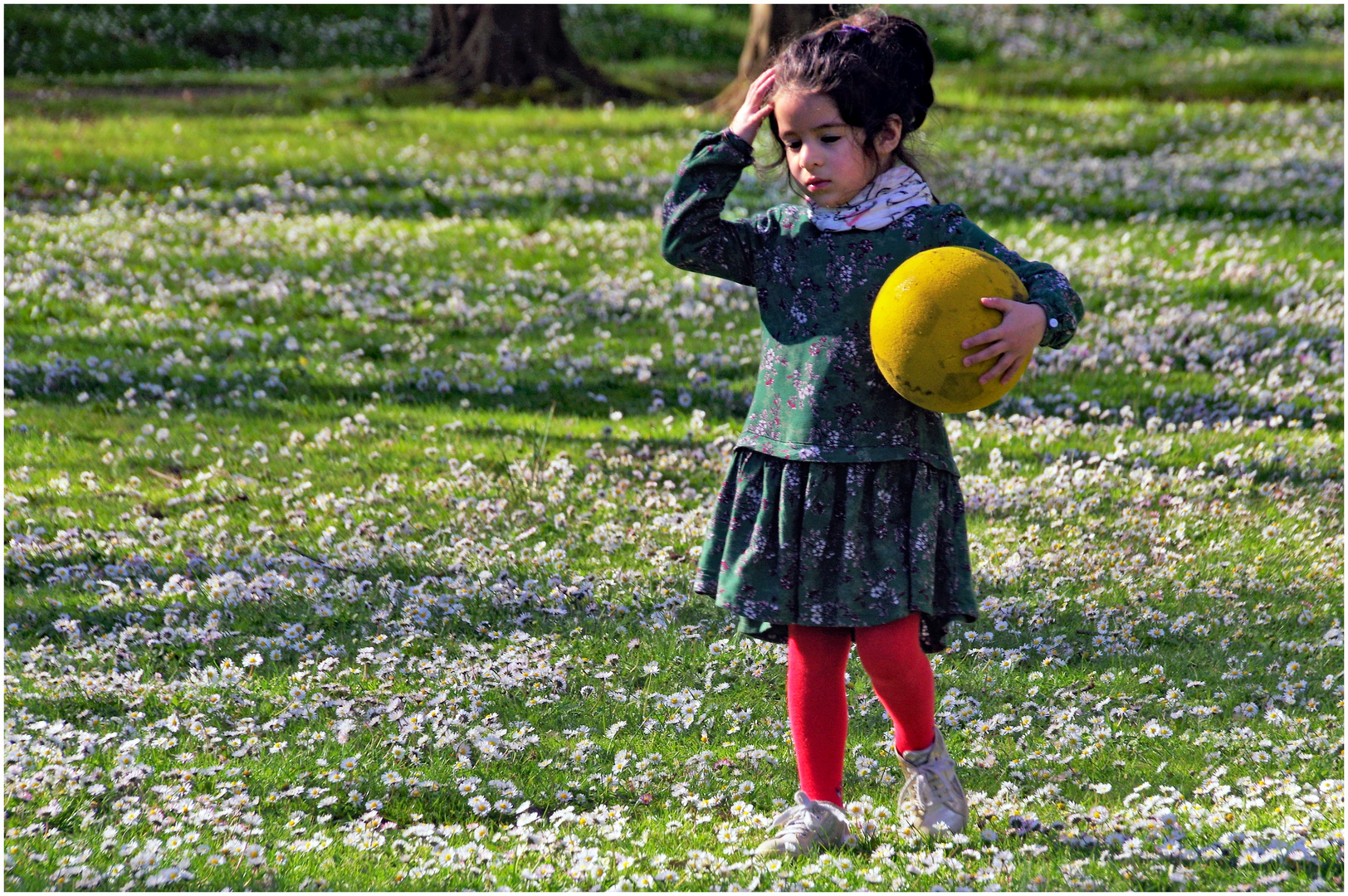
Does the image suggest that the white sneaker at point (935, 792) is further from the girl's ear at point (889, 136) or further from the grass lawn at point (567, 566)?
the girl's ear at point (889, 136)

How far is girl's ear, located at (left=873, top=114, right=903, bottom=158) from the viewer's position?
396 cm

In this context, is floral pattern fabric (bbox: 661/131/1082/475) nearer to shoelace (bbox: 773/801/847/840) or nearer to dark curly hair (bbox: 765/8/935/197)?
dark curly hair (bbox: 765/8/935/197)

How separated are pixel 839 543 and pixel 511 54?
22.2 metres

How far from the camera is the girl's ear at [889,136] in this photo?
3963mm

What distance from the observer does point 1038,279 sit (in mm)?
3971

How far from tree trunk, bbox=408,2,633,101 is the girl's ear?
2072cm

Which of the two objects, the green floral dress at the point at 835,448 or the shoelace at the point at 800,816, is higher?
the green floral dress at the point at 835,448

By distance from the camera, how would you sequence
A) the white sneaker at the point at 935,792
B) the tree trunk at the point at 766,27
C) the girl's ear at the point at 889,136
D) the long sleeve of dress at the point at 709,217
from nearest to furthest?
the girl's ear at the point at 889,136
the long sleeve of dress at the point at 709,217
the white sneaker at the point at 935,792
the tree trunk at the point at 766,27

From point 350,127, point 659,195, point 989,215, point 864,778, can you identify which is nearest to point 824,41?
point 864,778

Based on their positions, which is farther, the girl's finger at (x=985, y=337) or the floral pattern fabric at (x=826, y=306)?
the floral pattern fabric at (x=826, y=306)

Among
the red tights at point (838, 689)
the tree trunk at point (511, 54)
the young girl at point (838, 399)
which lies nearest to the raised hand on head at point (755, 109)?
the young girl at point (838, 399)

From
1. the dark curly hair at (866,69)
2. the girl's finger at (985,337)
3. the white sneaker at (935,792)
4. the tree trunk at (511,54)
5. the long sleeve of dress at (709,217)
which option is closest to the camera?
the girl's finger at (985,337)

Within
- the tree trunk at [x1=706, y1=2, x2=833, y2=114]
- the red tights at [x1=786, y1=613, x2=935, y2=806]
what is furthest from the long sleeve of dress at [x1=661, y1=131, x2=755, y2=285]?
the tree trunk at [x1=706, y1=2, x2=833, y2=114]

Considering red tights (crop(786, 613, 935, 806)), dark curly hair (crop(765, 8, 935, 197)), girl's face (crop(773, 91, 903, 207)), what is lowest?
red tights (crop(786, 613, 935, 806))
